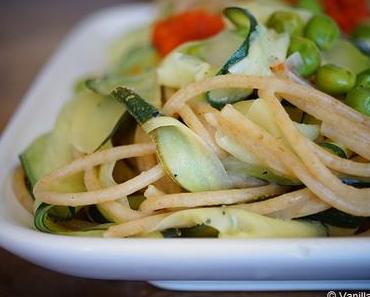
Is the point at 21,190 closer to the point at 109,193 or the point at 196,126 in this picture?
the point at 109,193

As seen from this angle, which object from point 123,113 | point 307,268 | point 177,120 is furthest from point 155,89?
point 307,268

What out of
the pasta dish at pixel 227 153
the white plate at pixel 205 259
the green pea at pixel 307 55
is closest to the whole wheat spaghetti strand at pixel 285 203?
the pasta dish at pixel 227 153

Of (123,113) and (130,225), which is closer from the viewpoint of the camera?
(130,225)

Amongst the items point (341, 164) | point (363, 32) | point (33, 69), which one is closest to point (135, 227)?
point (341, 164)

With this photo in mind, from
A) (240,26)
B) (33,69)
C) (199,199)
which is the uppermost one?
(240,26)

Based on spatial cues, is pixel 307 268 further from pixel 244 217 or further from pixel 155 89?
pixel 155 89

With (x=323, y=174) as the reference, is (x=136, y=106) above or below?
above

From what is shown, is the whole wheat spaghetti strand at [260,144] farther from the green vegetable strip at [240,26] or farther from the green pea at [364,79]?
the green pea at [364,79]
